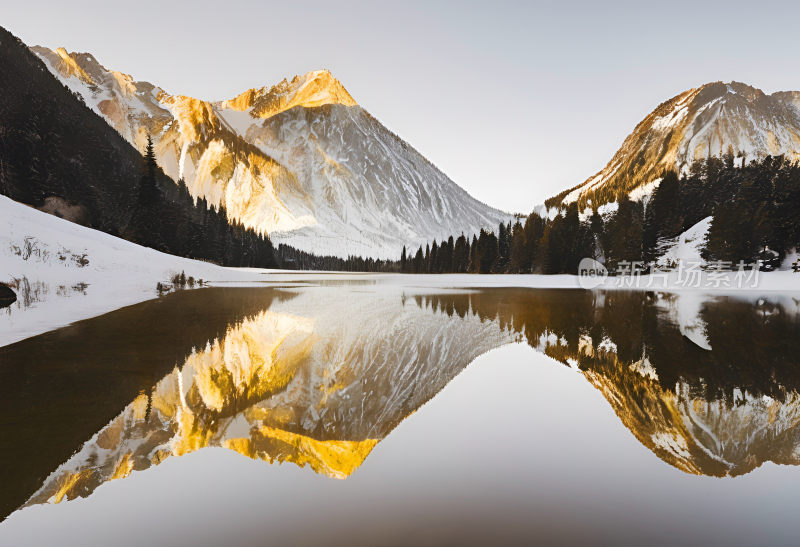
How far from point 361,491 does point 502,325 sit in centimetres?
1332

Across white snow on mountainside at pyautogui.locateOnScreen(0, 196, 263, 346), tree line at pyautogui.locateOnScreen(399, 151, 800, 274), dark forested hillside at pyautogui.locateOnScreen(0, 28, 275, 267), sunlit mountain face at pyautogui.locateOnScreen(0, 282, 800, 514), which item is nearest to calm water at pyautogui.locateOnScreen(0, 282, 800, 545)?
sunlit mountain face at pyautogui.locateOnScreen(0, 282, 800, 514)

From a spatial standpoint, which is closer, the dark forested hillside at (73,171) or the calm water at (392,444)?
the calm water at (392,444)

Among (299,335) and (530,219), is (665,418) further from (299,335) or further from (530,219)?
(530,219)

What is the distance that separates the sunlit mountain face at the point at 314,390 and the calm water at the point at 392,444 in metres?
0.05

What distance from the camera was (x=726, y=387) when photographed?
318 inches

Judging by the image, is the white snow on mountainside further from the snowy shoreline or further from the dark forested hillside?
the dark forested hillside

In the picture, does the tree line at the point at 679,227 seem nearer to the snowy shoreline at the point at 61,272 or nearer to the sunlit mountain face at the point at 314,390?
the sunlit mountain face at the point at 314,390

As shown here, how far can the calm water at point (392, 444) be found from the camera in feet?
12.9

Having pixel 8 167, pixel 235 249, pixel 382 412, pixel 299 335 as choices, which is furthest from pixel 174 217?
pixel 382 412

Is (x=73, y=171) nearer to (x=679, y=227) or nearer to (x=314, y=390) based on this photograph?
(x=314, y=390)

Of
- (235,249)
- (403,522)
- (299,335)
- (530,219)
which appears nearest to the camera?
(403,522)

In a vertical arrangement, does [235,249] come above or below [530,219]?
below

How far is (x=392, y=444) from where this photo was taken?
5793 millimetres

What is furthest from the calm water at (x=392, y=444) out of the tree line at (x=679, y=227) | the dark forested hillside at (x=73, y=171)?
the dark forested hillside at (x=73, y=171)
